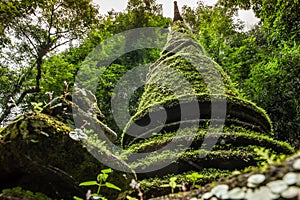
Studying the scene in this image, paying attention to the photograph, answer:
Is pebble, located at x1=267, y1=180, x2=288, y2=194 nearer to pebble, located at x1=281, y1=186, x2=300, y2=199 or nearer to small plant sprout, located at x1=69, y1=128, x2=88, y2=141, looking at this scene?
pebble, located at x1=281, y1=186, x2=300, y2=199

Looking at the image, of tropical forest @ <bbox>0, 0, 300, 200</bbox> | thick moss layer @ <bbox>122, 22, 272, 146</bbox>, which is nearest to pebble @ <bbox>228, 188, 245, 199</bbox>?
tropical forest @ <bbox>0, 0, 300, 200</bbox>

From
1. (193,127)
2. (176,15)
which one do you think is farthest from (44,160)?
(176,15)

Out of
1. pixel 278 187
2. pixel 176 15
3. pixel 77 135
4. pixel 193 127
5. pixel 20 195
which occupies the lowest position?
pixel 20 195

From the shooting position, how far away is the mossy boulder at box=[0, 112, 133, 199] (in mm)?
2832

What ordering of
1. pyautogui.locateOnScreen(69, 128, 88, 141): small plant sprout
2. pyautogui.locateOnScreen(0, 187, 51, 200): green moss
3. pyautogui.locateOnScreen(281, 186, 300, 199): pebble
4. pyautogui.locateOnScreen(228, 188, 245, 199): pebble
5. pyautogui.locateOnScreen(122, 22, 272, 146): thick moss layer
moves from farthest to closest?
1. pyautogui.locateOnScreen(122, 22, 272, 146): thick moss layer
2. pyautogui.locateOnScreen(69, 128, 88, 141): small plant sprout
3. pyautogui.locateOnScreen(0, 187, 51, 200): green moss
4. pyautogui.locateOnScreen(228, 188, 245, 199): pebble
5. pyautogui.locateOnScreen(281, 186, 300, 199): pebble

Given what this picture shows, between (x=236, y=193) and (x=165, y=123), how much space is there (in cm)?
455

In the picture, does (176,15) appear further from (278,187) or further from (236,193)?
(278,187)

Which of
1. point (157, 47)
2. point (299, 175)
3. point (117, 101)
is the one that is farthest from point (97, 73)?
point (299, 175)

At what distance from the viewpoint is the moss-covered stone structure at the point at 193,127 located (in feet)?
15.8

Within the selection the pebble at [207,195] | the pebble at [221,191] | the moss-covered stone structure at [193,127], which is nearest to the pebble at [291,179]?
the pebble at [221,191]

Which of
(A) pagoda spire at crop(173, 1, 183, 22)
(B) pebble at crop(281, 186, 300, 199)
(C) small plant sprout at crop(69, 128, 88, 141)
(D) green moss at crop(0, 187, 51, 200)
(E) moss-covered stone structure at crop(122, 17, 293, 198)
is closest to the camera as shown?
(B) pebble at crop(281, 186, 300, 199)

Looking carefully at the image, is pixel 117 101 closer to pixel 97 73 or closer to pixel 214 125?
pixel 97 73

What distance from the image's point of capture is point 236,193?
1343mm

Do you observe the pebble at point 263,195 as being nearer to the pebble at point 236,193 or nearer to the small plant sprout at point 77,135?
the pebble at point 236,193
